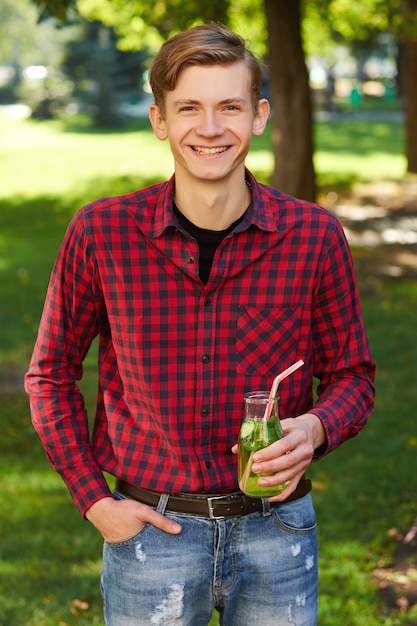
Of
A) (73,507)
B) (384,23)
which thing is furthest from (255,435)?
(384,23)

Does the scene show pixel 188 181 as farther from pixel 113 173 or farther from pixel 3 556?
pixel 113 173

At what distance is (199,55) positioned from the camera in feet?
8.32

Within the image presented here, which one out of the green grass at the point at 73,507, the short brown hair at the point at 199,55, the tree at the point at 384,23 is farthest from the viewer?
the tree at the point at 384,23

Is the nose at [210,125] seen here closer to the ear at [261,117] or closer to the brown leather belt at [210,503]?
the ear at [261,117]

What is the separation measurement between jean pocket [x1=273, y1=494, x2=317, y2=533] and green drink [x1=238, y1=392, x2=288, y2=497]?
198 millimetres

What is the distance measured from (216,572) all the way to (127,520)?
0.25m

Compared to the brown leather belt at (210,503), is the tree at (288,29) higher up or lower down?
lower down

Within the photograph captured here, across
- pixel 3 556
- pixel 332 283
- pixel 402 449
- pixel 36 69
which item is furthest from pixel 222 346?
pixel 36 69

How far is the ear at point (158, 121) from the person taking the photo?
107 inches

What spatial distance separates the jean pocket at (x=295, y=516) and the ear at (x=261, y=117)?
97 cm

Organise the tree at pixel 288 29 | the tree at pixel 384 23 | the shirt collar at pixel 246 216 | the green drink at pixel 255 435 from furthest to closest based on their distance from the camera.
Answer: the tree at pixel 384 23 < the tree at pixel 288 29 < the shirt collar at pixel 246 216 < the green drink at pixel 255 435

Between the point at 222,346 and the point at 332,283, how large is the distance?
330 mm

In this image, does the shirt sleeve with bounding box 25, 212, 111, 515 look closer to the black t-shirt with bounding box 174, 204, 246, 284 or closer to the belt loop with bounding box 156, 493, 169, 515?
the belt loop with bounding box 156, 493, 169, 515

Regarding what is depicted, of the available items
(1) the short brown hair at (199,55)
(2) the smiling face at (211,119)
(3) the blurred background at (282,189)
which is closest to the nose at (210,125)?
(2) the smiling face at (211,119)
